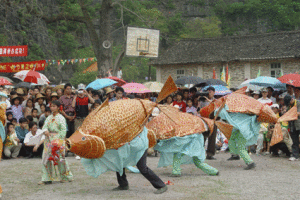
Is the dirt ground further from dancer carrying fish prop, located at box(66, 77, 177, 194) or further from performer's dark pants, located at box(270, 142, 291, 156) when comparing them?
performer's dark pants, located at box(270, 142, 291, 156)

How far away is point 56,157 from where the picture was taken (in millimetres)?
6695

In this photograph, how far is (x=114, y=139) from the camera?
5.28m

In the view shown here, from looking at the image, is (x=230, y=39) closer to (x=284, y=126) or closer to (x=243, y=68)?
(x=243, y=68)

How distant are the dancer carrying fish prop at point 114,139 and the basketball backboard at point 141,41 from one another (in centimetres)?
1192

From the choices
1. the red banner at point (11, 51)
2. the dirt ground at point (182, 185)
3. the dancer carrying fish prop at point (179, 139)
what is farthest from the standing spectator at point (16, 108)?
the red banner at point (11, 51)

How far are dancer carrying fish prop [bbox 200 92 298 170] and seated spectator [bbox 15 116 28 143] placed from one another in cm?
508

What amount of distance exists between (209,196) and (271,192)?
3.25 feet

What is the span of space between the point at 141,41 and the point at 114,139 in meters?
12.6

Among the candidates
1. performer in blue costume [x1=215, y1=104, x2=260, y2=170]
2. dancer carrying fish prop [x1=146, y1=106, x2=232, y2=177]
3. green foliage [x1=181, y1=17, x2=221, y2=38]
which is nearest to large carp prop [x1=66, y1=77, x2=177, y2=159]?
dancer carrying fish prop [x1=146, y1=106, x2=232, y2=177]

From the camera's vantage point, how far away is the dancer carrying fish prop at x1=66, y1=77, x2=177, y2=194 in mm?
5156

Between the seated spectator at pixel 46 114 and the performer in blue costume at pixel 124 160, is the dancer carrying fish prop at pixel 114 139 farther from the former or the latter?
the seated spectator at pixel 46 114

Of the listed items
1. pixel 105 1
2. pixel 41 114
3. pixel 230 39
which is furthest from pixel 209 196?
pixel 230 39

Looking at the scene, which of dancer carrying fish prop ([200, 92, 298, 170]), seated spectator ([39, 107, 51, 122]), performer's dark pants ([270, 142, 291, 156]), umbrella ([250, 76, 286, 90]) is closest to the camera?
dancer carrying fish prop ([200, 92, 298, 170])

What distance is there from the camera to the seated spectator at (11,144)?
9.94 metres
